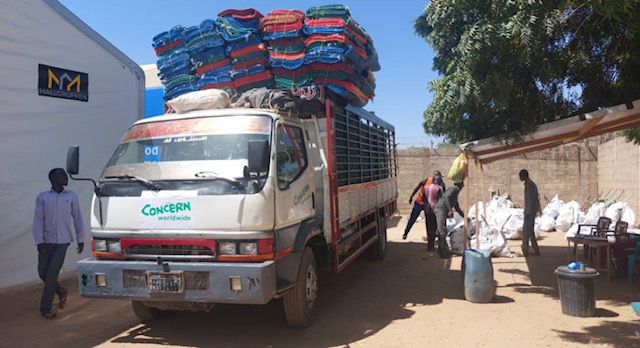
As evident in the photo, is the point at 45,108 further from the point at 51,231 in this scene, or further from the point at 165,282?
the point at 165,282

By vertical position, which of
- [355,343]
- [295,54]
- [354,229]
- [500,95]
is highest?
[295,54]

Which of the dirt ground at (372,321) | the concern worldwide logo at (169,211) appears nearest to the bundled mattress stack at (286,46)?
the concern worldwide logo at (169,211)

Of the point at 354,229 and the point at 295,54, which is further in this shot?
the point at 354,229

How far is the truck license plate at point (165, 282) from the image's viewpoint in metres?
4.14

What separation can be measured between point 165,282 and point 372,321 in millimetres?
2406

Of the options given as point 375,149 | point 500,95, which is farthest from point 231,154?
point 375,149

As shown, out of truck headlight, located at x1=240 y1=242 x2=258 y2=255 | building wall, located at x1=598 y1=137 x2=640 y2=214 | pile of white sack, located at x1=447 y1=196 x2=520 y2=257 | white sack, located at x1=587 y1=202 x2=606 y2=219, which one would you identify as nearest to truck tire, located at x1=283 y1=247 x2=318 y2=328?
truck headlight, located at x1=240 y1=242 x2=258 y2=255

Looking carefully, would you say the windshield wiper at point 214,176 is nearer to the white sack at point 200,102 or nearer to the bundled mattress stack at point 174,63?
the white sack at point 200,102

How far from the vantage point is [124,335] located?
4.94 metres

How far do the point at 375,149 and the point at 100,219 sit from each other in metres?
5.09

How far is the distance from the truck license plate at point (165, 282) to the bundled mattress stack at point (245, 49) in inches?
112

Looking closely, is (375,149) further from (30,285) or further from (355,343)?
(30,285)

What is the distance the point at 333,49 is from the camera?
5840 mm

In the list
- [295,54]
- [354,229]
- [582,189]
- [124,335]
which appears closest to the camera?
[124,335]
